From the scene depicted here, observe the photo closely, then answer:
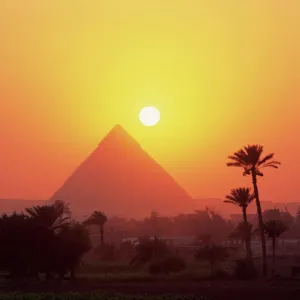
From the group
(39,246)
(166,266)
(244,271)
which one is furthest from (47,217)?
(244,271)

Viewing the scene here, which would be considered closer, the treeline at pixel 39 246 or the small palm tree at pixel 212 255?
the treeline at pixel 39 246

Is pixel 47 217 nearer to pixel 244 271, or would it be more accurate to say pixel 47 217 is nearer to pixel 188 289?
pixel 244 271

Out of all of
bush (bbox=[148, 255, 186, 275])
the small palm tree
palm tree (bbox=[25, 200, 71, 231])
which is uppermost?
palm tree (bbox=[25, 200, 71, 231])

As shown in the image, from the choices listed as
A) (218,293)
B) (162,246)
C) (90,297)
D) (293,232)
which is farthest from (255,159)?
(293,232)

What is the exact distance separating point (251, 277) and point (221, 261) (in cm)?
1474

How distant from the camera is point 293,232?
143 meters

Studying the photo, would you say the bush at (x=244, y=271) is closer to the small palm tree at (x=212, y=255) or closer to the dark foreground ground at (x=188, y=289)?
the dark foreground ground at (x=188, y=289)

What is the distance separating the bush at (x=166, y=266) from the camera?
58.5 meters

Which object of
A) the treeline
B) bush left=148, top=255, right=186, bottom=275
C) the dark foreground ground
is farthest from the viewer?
bush left=148, top=255, right=186, bottom=275

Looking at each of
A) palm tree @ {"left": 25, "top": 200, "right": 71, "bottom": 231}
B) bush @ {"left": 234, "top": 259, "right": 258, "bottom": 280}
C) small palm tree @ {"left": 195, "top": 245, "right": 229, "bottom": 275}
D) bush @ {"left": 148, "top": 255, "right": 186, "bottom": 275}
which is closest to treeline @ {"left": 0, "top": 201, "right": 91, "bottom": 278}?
palm tree @ {"left": 25, "top": 200, "right": 71, "bottom": 231}

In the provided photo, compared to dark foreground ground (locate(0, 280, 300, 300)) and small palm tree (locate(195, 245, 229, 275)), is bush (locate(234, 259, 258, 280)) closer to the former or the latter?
dark foreground ground (locate(0, 280, 300, 300))

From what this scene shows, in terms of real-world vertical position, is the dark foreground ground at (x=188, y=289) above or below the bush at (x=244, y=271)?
below

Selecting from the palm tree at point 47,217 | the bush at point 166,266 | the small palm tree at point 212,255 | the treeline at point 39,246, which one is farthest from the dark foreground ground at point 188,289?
the small palm tree at point 212,255

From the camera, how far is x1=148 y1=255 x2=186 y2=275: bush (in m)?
58.5
